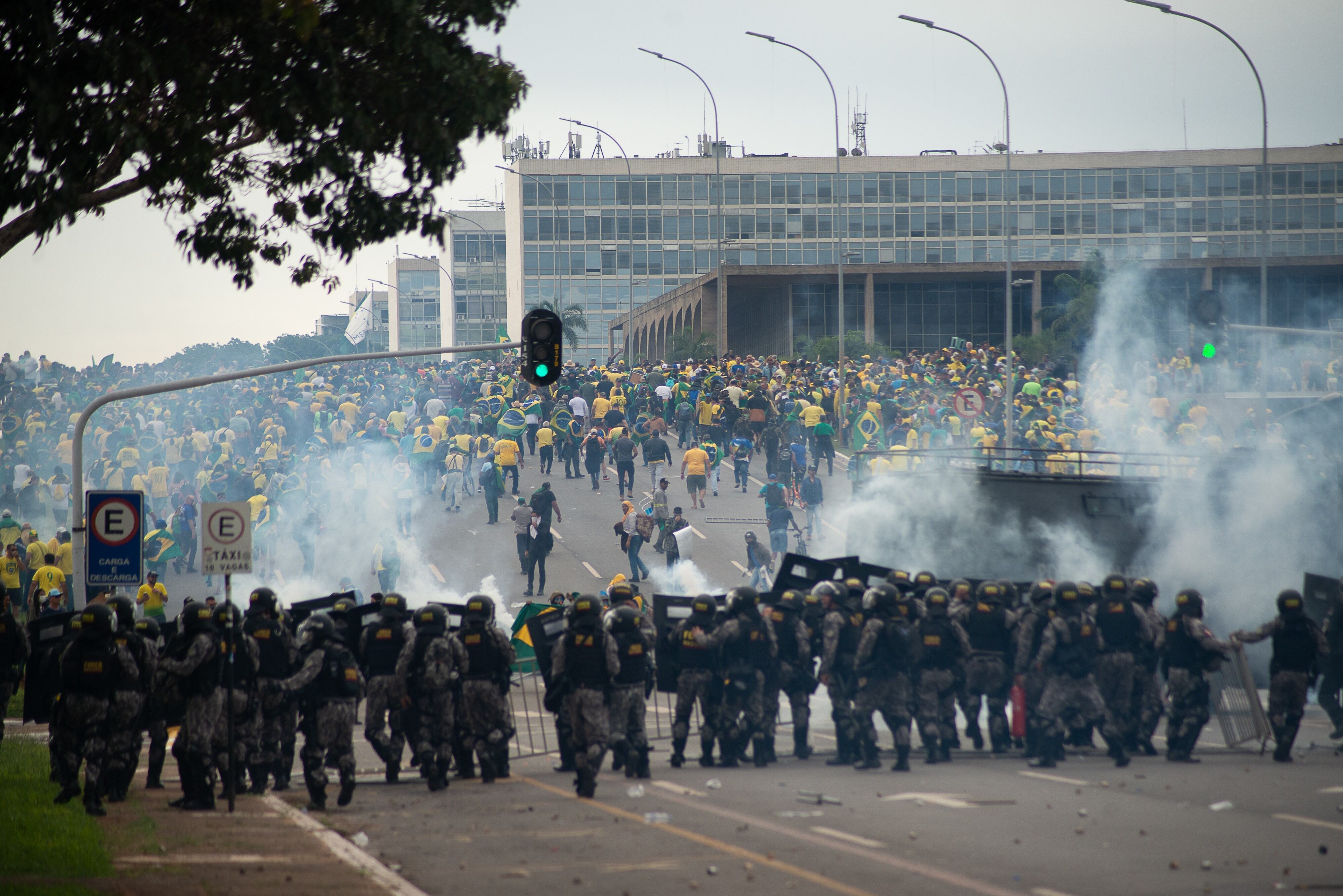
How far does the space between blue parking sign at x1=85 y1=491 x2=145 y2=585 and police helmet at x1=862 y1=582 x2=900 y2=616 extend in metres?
7.49

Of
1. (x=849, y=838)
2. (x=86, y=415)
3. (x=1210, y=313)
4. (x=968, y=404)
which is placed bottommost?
(x=849, y=838)

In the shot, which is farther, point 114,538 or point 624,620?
point 114,538

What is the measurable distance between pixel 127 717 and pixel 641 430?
850 inches

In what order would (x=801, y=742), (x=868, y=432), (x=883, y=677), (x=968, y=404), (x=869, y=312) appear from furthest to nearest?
(x=869, y=312)
(x=868, y=432)
(x=968, y=404)
(x=801, y=742)
(x=883, y=677)

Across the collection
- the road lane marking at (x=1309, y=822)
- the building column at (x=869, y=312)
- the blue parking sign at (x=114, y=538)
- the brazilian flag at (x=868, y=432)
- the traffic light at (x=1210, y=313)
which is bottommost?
the road lane marking at (x=1309, y=822)

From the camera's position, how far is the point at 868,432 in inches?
1241

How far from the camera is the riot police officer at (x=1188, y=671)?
12539 millimetres

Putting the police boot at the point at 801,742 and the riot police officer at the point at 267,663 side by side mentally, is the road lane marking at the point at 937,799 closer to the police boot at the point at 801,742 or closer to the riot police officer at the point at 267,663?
the police boot at the point at 801,742

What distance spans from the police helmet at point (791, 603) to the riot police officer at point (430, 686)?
303 cm

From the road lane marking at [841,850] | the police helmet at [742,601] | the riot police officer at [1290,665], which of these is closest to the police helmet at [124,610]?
the road lane marking at [841,850]

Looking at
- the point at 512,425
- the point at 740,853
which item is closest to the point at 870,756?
the point at 740,853

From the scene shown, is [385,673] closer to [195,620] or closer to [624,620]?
[195,620]

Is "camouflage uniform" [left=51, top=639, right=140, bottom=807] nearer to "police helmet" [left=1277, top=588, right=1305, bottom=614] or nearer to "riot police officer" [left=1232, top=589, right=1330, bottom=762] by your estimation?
"riot police officer" [left=1232, top=589, right=1330, bottom=762]

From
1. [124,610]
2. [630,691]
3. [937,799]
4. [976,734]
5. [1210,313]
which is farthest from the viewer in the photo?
[1210,313]
